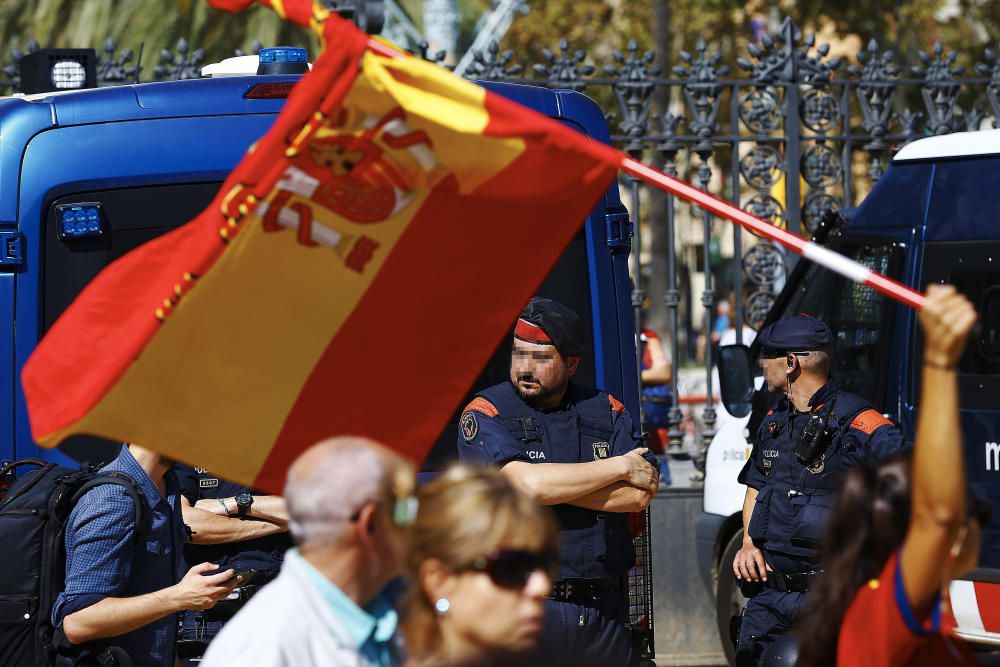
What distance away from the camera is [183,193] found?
522 centimetres

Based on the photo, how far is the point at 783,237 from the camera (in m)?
→ 3.46

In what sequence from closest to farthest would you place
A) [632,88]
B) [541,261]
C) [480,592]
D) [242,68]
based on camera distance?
[480,592], [541,261], [242,68], [632,88]

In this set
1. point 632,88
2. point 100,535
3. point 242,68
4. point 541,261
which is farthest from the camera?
point 632,88

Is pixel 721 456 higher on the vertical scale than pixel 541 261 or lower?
lower

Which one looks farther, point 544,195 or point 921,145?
point 921,145

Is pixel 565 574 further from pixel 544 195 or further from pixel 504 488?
pixel 504 488

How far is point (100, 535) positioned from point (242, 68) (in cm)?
261

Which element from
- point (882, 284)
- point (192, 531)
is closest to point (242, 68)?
point (192, 531)

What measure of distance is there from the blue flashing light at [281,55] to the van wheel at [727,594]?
2998 mm

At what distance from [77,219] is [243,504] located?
1.10 meters

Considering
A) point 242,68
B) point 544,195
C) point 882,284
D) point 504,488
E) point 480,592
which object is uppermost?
point 242,68

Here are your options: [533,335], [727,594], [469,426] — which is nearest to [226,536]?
[469,426]

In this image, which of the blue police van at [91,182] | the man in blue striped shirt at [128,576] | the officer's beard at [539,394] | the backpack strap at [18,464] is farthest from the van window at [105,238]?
the officer's beard at [539,394]

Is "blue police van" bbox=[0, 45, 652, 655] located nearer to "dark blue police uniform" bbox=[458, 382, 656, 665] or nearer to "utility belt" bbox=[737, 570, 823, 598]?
"dark blue police uniform" bbox=[458, 382, 656, 665]
